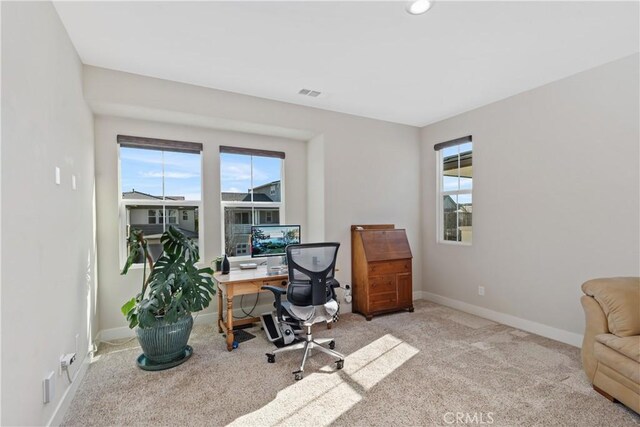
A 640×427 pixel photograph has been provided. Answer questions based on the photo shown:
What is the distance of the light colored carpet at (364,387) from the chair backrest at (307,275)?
0.59 m

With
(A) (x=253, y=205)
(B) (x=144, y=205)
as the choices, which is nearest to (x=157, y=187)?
(B) (x=144, y=205)

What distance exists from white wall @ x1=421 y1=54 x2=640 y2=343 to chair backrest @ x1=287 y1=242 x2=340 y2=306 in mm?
2317

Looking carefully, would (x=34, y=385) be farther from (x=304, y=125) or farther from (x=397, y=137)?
(x=397, y=137)

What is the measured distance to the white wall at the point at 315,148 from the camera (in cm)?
292

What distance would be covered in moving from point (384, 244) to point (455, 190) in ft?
4.34

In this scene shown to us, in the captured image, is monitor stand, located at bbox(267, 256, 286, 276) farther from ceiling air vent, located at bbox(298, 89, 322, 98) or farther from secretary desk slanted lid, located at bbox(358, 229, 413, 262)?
ceiling air vent, located at bbox(298, 89, 322, 98)

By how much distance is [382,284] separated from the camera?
3811mm

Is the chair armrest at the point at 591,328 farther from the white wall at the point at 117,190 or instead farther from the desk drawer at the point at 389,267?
the white wall at the point at 117,190

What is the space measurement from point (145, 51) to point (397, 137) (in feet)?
10.9

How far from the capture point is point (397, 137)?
175 inches

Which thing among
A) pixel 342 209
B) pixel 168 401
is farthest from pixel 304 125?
pixel 168 401

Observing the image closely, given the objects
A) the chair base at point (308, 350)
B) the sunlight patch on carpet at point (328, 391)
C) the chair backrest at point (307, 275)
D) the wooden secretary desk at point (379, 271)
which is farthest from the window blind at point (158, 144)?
the sunlight patch on carpet at point (328, 391)

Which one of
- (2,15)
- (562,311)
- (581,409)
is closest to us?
(2,15)

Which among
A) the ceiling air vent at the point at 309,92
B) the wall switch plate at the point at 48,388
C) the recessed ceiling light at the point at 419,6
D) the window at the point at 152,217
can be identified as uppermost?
the ceiling air vent at the point at 309,92
